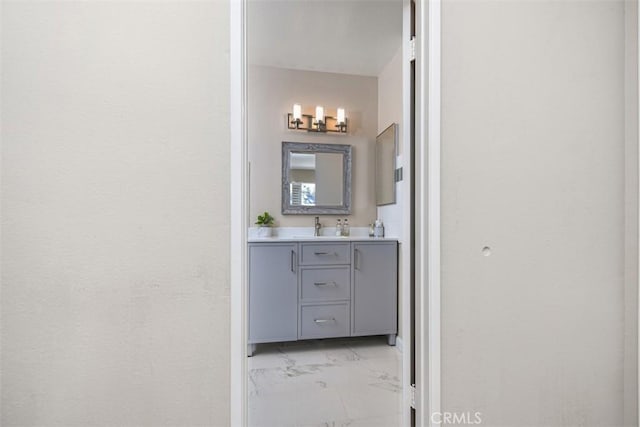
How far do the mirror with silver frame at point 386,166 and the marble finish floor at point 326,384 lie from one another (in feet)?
4.32

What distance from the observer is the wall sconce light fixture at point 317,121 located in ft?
10.8

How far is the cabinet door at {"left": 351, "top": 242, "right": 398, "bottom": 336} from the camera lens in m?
2.82

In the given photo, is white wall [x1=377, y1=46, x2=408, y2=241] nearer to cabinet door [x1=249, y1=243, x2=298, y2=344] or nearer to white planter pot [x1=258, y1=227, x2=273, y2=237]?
cabinet door [x1=249, y1=243, x2=298, y2=344]

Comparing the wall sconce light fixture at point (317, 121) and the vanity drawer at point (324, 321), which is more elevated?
the wall sconce light fixture at point (317, 121)

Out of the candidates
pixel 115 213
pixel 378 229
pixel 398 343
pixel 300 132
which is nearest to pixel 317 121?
pixel 300 132

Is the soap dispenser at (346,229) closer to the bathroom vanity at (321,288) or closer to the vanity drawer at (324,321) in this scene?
the bathroom vanity at (321,288)

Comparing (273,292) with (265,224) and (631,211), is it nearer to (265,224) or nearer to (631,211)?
(265,224)

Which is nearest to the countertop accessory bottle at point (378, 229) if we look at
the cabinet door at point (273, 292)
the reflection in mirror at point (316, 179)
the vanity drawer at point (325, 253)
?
the reflection in mirror at point (316, 179)

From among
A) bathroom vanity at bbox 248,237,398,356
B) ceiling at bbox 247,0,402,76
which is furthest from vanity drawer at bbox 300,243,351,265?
ceiling at bbox 247,0,402,76

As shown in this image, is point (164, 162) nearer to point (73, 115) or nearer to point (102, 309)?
point (73, 115)

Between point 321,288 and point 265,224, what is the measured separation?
2.85 feet

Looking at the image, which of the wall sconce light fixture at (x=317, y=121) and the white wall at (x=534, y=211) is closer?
the white wall at (x=534, y=211)

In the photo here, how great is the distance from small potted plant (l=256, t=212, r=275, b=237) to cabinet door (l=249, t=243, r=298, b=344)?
1.61 ft

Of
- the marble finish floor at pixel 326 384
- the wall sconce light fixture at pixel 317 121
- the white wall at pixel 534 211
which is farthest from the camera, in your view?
the wall sconce light fixture at pixel 317 121
